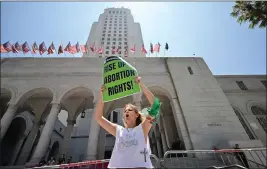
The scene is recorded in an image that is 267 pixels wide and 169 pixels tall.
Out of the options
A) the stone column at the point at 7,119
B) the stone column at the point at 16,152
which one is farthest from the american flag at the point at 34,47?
the stone column at the point at 16,152

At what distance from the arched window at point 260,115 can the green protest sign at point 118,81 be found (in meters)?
19.9

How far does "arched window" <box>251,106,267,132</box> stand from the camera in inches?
631

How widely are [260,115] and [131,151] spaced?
68.1 feet

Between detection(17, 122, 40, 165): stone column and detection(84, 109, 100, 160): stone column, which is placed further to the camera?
detection(17, 122, 40, 165): stone column

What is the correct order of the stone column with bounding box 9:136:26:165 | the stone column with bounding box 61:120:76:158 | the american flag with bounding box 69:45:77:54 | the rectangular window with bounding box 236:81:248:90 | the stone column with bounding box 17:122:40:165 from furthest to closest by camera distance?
the rectangular window with bounding box 236:81:248:90 → the american flag with bounding box 69:45:77:54 → the stone column with bounding box 9:136:26:165 → the stone column with bounding box 61:120:76:158 → the stone column with bounding box 17:122:40:165

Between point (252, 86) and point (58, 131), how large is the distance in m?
28.5

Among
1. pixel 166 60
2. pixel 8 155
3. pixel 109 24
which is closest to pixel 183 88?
pixel 166 60

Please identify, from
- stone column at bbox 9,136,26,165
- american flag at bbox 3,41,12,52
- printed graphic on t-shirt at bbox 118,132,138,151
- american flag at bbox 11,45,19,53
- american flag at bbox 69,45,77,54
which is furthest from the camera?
american flag at bbox 69,45,77,54

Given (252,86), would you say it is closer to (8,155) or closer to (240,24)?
(240,24)

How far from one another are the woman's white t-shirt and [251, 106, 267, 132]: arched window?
65.8 feet

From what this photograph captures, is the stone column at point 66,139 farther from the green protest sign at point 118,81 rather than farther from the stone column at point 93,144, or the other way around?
the green protest sign at point 118,81

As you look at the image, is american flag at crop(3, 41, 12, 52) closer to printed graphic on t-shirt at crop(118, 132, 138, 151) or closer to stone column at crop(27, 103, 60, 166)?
stone column at crop(27, 103, 60, 166)

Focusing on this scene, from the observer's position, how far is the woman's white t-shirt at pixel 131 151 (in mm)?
1615

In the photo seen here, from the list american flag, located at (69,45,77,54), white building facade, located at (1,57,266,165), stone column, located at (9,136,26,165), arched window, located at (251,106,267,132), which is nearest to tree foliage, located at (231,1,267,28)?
white building facade, located at (1,57,266,165)
